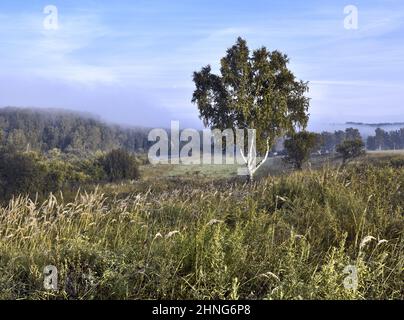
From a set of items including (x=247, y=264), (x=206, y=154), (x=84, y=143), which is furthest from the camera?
(x=84, y=143)

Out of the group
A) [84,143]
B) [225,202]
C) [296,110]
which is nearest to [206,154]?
[296,110]

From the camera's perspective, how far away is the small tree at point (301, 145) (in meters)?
51.8

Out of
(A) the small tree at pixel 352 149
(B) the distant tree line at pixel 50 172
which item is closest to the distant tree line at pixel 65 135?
(B) the distant tree line at pixel 50 172

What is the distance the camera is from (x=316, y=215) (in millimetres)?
6152

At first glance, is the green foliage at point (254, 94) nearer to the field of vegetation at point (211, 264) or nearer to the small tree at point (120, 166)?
the small tree at point (120, 166)

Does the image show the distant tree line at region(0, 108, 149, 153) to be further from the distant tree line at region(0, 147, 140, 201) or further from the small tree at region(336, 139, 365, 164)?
the small tree at region(336, 139, 365, 164)

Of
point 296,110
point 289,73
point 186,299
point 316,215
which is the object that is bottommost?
point 186,299

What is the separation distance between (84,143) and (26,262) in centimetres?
15491

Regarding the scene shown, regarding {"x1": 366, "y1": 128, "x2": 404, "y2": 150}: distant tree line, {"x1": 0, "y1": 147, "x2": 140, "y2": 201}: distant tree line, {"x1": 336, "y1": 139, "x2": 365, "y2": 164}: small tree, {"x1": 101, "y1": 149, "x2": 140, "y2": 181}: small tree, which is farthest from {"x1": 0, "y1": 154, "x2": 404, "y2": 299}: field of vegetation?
{"x1": 366, "y1": 128, "x2": 404, "y2": 150}: distant tree line

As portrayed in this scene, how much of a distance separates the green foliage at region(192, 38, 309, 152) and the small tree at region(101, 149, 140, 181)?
2556cm

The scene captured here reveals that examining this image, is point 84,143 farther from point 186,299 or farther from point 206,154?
point 186,299

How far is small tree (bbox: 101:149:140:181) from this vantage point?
62.0 m

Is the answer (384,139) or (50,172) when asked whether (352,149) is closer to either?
(50,172)

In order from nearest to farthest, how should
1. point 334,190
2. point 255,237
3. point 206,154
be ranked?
point 255,237 < point 334,190 < point 206,154
